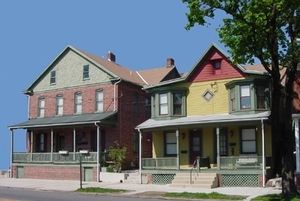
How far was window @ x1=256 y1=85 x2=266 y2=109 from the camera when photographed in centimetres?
2609

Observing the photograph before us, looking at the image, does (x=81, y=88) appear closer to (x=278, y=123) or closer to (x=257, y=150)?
(x=257, y=150)

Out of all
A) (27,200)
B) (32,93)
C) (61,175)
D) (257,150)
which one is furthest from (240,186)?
(32,93)

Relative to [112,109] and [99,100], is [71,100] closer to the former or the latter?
[99,100]

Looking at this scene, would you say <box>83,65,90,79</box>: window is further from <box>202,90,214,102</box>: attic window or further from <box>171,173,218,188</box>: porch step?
<box>171,173,218,188</box>: porch step

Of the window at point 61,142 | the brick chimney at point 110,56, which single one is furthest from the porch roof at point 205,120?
the brick chimney at point 110,56

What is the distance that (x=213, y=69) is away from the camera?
92.7 feet

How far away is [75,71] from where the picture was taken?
35.3 m

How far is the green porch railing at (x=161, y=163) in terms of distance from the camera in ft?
89.7

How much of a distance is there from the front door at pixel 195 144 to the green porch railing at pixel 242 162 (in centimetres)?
321

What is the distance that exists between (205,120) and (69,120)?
11432 mm

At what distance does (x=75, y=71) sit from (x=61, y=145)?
20.2 feet

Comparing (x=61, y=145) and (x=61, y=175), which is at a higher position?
(x=61, y=145)

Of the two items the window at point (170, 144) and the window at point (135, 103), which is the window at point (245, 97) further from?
the window at point (135, 103)

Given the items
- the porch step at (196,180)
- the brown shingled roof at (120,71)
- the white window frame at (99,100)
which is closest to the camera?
the porch step at (196,180)
